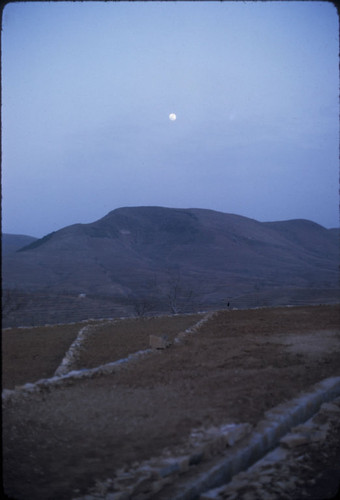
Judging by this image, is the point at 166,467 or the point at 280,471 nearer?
the point at 166,467

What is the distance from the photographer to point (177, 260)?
65.6 m

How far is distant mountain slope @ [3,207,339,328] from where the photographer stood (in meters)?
40.8

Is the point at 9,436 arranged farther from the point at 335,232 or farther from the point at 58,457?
the point at 335,232

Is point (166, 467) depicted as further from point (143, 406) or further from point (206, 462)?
point (143, 406)

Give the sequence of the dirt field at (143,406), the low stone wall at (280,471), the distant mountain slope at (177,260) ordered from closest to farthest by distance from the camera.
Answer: the low stone wall at (280,471), the dirt field at (143,406), the distant mountain slope at (177,260)

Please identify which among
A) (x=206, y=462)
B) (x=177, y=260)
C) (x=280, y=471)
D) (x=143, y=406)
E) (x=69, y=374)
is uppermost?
(x=177, y=260)

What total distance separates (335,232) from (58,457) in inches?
4302

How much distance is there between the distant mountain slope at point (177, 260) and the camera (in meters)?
40.8

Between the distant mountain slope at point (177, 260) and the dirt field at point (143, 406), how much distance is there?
48.9 ft

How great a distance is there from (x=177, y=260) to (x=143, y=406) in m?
59.4

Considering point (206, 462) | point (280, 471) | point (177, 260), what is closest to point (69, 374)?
point (206, 462)

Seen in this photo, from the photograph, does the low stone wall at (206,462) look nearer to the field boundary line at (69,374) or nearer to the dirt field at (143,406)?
the dirt field at (143,406)

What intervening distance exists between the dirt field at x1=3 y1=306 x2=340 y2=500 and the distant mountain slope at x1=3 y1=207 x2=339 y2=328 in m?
14.9

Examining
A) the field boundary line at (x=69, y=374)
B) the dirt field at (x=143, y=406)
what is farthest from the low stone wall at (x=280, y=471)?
the field boundary line at (x=69, y=374)
